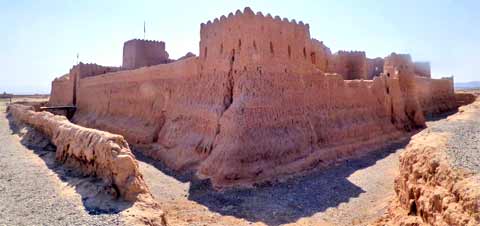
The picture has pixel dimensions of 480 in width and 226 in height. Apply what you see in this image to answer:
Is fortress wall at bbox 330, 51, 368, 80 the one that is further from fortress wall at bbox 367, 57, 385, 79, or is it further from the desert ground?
the desert ground

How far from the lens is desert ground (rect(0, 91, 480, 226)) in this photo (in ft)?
21.8

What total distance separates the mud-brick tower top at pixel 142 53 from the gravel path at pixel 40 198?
16.5 meters

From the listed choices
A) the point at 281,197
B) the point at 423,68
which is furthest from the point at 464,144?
the point at 423,68

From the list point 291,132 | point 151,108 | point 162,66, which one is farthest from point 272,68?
point 151,108

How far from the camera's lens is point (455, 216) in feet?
15.4

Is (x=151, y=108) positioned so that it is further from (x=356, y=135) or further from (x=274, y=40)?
(x=356, y=135)

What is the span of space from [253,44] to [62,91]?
81.4ft

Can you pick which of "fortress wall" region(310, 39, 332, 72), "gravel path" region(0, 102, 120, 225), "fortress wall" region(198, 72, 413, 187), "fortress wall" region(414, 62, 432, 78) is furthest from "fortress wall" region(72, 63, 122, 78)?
"fortress wall" region(414, 62, 432, 78)

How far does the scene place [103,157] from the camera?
805cm

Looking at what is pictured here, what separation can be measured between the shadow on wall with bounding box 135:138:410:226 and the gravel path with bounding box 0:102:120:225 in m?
3.54

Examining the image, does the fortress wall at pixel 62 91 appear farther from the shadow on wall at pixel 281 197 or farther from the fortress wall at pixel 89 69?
the shadow on wall at pixel 281 197

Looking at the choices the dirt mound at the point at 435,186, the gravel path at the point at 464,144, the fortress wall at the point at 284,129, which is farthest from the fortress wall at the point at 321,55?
the dirt mound at the point at 435,186

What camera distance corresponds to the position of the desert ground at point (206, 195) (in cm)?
665

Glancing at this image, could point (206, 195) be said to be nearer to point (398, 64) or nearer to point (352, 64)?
point (398, 64)
